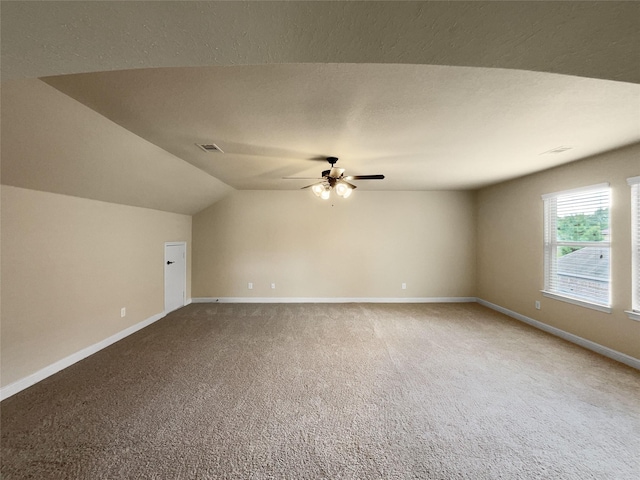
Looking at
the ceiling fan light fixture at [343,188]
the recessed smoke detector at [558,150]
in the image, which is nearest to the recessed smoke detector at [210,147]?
the ceiling fan light fixture at [343,188]

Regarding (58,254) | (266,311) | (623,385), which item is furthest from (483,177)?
(58,254)

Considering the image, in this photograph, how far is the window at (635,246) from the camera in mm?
2768

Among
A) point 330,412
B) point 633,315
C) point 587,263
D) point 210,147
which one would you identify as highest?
point 210,147

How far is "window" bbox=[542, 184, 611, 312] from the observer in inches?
122

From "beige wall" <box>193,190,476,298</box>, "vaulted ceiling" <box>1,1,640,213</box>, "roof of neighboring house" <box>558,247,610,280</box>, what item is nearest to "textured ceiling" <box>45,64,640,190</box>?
"vaulted ceiling" <box>1,1,640,213</box>

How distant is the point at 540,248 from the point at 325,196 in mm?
3609

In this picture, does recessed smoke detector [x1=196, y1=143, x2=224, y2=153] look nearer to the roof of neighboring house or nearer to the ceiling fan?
the ceiling fan

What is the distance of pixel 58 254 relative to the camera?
274 centimetres

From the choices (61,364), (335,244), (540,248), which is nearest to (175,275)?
(61,364)

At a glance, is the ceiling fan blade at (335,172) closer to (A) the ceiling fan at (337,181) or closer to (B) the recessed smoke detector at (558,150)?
(A) the ceiling fan at (337,181)

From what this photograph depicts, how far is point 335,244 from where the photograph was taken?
5.49 m

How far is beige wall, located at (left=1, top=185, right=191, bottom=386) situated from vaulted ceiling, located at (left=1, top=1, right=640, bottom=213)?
0.88ft

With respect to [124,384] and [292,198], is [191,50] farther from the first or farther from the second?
[292,198]

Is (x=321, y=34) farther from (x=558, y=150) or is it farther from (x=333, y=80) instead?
(x=558, y=150)
